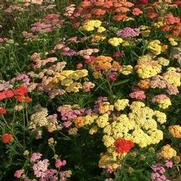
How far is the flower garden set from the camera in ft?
18.3

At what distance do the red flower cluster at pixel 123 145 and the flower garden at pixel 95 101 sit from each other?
0.03 feet

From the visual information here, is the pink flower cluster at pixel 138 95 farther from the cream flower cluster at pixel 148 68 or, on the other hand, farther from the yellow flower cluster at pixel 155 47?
the yellow flower cluster at pixel 155 47

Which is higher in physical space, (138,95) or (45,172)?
(138,95)

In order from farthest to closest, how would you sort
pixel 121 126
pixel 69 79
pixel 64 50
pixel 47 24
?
pixel 47 24
pixel 64 50
pixel 69 79
pixel 121 126

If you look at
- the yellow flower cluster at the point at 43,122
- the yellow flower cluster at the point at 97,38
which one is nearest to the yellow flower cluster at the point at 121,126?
the yellow flower cluster at the point at 43,122

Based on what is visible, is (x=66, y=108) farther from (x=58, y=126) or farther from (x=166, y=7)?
(x=166, y=7)

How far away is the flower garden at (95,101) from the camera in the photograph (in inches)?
219

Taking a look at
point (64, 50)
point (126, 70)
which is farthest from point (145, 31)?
point (64, 50)

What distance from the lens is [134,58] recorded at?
24.5 feet

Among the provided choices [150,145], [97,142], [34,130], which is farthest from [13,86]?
[150,145]

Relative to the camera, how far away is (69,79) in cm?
662

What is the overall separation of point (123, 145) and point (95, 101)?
1.34 m

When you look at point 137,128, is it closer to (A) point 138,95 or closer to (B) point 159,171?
(B) point 159,171

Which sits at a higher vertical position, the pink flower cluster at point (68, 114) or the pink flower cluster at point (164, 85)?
the pink flower cluster at point (164, 85)
